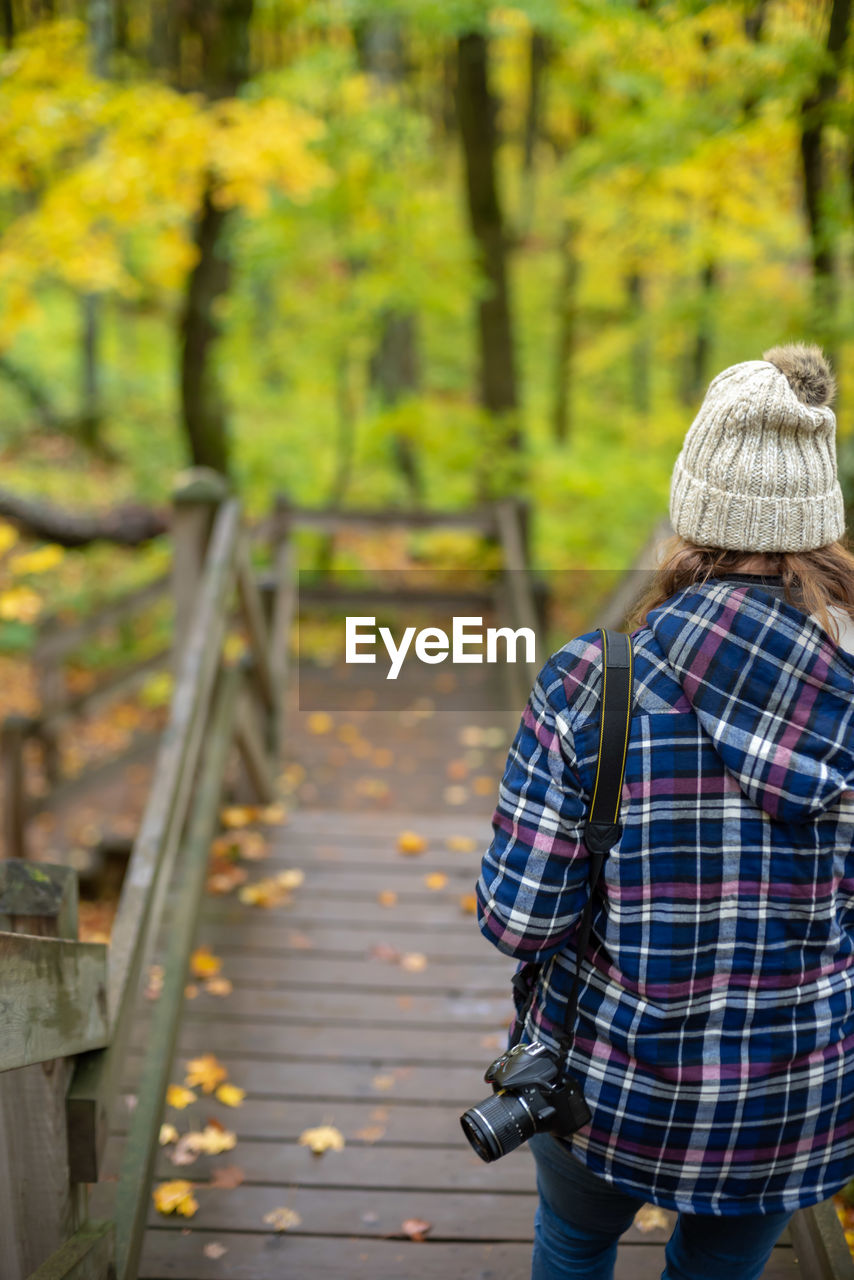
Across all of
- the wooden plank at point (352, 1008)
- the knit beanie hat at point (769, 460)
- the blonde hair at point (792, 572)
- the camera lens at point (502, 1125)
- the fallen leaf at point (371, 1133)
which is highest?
the knit beanie hat at point (769, 460)

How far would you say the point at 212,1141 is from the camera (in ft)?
9.04

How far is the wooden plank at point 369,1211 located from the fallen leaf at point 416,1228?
1 centimetres

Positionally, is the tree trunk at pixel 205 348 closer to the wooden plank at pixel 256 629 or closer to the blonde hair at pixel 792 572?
the wooden plank at pixel 256 629

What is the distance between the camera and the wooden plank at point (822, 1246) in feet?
6.61

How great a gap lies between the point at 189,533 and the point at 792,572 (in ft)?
11.1

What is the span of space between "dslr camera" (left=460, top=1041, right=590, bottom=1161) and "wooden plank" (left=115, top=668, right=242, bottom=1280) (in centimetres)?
104

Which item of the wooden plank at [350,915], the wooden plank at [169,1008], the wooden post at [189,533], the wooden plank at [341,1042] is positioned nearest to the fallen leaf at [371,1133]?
the wooden plank at [341,1042]

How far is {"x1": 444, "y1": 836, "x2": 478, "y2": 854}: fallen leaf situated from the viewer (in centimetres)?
448

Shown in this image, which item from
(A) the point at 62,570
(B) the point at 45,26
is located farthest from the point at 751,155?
(A) the point at 62,570

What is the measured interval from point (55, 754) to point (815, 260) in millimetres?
5549

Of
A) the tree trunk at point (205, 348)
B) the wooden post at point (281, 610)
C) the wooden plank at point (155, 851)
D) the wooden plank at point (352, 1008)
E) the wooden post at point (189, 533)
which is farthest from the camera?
the tree trunk at point (205, 348)

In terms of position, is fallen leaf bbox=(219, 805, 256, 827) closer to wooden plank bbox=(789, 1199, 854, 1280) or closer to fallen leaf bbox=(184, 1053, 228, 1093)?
fallen leaf bbox=(184, 1053, 228, 1093)

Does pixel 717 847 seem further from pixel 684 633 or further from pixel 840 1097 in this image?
pixel 840 1097

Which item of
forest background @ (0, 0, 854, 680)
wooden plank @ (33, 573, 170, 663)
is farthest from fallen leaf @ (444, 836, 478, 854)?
wooden plank @ (33, 573, 170, 663)
